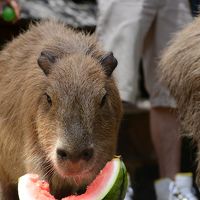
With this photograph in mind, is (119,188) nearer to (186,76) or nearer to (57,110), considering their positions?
(57,110)

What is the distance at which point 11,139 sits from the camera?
3.77 metres

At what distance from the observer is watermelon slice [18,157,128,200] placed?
333 centimetres

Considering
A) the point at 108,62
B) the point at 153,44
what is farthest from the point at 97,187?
the point at 153,44

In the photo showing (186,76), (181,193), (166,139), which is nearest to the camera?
(186,76)

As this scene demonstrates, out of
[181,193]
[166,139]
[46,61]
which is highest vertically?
[46,61]

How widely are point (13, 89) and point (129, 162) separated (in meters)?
2.86

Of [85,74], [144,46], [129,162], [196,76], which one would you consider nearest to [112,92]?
[85,74]

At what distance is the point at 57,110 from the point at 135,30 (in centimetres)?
175

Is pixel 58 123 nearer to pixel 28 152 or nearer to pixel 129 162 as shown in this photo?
pixel 28 152

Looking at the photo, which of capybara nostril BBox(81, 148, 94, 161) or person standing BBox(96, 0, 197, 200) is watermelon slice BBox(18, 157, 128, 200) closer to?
capybara nostril BBox(81, 148, 94, 161)

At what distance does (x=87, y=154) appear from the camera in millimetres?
3104

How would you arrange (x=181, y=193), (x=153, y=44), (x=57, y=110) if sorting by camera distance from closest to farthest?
(x=57, y=110), (x=181, y=193), (x=153, y=44)

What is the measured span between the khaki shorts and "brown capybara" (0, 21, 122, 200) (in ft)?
2.84

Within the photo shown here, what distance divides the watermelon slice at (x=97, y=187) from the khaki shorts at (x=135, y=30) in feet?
4.66
